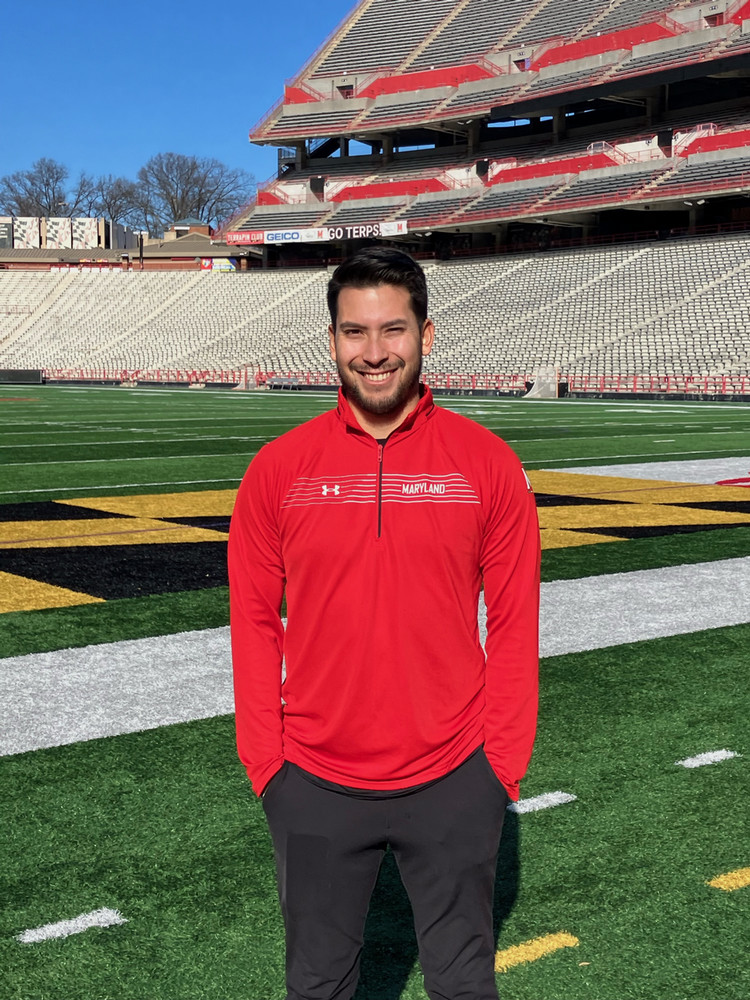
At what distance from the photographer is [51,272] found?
211ft

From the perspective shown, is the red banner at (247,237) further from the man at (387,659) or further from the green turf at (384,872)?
the man at (387,659)

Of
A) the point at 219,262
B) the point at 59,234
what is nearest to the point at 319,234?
the point at 219,262

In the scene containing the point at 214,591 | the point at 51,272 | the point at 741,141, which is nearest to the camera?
the point at 214,591

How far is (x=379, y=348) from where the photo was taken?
7.44 feet

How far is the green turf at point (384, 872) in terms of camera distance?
9.61ft

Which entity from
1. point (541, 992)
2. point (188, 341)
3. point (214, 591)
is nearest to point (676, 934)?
point (541, 992)

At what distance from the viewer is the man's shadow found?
2.92 meters

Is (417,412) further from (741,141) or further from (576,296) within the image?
(741,141)

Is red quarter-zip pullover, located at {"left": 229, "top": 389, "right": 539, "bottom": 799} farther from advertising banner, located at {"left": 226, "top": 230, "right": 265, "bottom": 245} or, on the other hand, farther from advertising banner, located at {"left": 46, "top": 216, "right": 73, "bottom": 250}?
advertising banner, located at {"left": 46, "top": 216, "right": 73, "bottom": 250}

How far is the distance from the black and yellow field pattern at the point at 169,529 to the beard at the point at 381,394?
5.24m

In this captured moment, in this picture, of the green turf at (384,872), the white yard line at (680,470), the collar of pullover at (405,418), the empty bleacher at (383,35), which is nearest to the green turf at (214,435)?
the white yard line at (680,470)

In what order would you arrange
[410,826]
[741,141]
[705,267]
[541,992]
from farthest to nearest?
1. [741,141]
2. [705,267]
3. [541,992]
4. [410,826]

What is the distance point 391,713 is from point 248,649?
324mm

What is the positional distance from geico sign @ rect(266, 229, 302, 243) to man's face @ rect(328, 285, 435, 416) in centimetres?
5705
